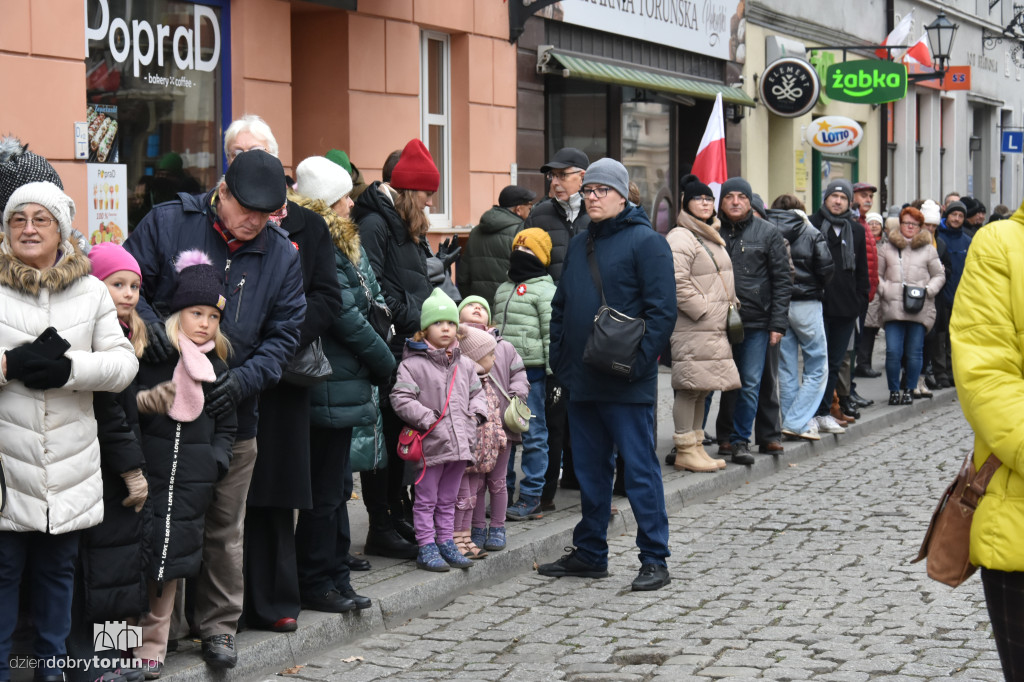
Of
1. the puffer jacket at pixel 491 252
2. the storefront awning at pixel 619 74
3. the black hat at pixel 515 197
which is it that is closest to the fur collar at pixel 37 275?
the puffer jacket at pixel 491 252

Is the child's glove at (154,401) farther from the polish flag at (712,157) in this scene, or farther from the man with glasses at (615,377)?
the polish flag at (712,157)

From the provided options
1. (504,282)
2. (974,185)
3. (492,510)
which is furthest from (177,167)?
(974,185)

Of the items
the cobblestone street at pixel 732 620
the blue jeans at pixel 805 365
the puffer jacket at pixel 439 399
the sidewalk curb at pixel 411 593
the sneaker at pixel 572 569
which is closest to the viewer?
the sidewalk curb at pixel 411 593

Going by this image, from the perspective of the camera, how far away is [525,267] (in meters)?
8.32

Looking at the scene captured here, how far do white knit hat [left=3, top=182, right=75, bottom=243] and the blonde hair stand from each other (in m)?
0.51

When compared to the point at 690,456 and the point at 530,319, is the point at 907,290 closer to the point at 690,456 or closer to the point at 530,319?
the point at 690,456

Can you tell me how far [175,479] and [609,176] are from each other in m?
2.95

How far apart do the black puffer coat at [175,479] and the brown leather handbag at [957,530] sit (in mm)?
2644

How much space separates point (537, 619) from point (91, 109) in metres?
A: 4.99

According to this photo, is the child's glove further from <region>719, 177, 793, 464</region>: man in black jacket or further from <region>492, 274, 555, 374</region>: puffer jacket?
<region>719, 177, 793, 464</region>: man in black jacket

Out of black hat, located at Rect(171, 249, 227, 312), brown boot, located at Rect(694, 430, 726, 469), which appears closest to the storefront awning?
brown boot, located at Rect(694, 430, 726, 469)

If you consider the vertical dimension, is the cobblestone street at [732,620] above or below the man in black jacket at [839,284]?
below

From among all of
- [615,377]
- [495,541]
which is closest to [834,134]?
[615,377]

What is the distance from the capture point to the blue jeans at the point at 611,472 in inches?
277
